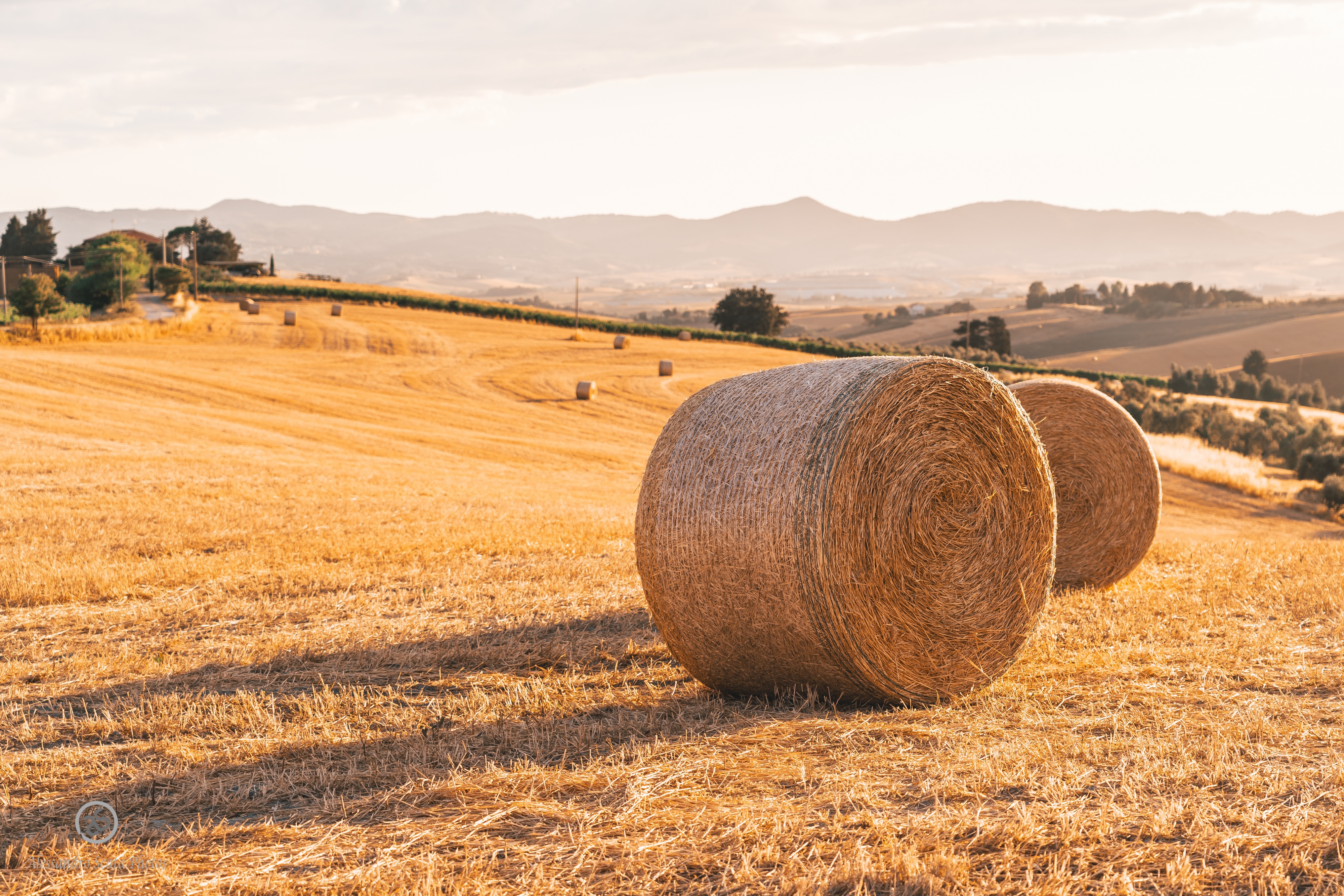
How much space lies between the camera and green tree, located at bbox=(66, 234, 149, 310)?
70688mm

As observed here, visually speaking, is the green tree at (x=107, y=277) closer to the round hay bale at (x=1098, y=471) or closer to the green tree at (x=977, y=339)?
the green tree at (x=977, y=339)

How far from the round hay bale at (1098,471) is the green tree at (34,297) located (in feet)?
157

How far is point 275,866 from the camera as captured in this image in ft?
14.6

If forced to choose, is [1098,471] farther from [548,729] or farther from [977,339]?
[977,339]

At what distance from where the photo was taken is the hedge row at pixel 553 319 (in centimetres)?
6194

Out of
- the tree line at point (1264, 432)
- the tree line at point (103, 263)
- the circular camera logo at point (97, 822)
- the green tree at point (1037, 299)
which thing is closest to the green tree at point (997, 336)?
the tree line at point (1264, 432)

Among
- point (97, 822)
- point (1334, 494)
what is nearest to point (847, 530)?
point (97, 822)

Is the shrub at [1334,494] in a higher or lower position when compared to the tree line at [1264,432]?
lower

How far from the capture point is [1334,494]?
26281 millimetres

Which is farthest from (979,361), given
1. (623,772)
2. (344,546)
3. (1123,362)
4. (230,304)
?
(623,772)

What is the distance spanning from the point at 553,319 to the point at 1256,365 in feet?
160

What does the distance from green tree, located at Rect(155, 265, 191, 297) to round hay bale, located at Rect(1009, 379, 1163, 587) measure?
240 feet

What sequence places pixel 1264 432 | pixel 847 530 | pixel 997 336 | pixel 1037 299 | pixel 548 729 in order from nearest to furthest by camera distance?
pixel 548 729 < pixel 847 530 < pixel 1264 432 < pixel 997 336 < pixel 1037 299

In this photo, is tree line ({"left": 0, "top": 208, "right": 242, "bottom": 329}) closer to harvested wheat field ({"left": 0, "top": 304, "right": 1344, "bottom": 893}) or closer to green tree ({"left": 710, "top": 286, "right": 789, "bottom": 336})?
green tree ({"left": 710, "top": 286, "right": 789, "bottom": 336})
